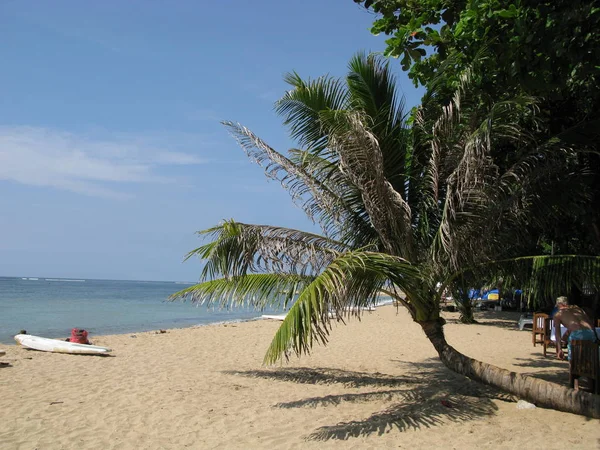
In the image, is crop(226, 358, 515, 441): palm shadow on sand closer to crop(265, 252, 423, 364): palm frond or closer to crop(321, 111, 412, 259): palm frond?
crop(265, 252, 423, 364): palm frond

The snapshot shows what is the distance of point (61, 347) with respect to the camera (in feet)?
34.7

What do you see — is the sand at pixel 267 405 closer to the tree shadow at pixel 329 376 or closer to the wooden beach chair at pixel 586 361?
the tree shadow at pixel 329 376

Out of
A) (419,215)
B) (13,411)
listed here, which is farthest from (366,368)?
(13,411)

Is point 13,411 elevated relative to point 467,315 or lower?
lower

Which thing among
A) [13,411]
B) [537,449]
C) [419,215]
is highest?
[419,215]

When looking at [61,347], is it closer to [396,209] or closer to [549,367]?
[396,209]

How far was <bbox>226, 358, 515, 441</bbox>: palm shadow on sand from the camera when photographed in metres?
5.31

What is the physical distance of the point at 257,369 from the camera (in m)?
9.07

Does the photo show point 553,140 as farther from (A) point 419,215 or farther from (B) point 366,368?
(B) point 366,368

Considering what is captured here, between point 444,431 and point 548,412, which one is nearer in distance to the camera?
point 444,431

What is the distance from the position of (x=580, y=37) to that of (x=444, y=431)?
3903 mm

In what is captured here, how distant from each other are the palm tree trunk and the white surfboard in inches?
277

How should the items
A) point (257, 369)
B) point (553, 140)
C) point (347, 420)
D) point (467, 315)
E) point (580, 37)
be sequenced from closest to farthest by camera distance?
point (580, 37) → point (347, 420) → point (553, 140) → point (257, 369) → point (467, 315)

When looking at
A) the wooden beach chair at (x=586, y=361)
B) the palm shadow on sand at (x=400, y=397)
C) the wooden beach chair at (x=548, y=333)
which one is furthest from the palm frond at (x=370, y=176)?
the wooden beach chair at (x=548, y=333)
